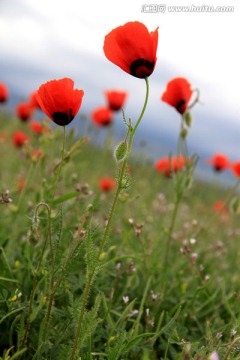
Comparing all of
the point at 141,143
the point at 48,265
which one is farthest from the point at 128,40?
the point at 141,143

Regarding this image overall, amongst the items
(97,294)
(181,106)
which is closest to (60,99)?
(97,294)

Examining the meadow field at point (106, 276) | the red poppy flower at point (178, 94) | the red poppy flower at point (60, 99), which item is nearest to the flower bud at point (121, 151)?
the meadow field at point (106, 276)

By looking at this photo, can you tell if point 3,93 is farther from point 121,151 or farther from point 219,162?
point 121,151

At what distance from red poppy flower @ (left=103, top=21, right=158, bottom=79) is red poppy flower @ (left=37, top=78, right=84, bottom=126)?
18 centimetres

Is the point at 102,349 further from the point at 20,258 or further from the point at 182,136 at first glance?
the point at 182,136

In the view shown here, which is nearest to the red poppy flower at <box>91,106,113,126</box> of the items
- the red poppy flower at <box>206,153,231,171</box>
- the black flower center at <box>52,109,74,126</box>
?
the red poppy flower at <box>206,153,231,171</box>

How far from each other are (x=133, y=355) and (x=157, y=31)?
1.35 meters

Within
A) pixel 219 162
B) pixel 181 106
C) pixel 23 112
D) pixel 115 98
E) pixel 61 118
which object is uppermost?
pixel 61 118

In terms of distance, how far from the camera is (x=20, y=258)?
255 cm

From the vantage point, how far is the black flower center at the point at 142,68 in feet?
5.40

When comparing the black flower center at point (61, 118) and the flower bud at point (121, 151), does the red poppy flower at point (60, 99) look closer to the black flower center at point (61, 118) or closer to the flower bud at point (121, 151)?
the black flower center at point (61, 118)

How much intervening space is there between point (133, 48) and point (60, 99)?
0.32 m

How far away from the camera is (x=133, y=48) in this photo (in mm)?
1657

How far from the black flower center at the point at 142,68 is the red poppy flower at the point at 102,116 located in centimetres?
442
